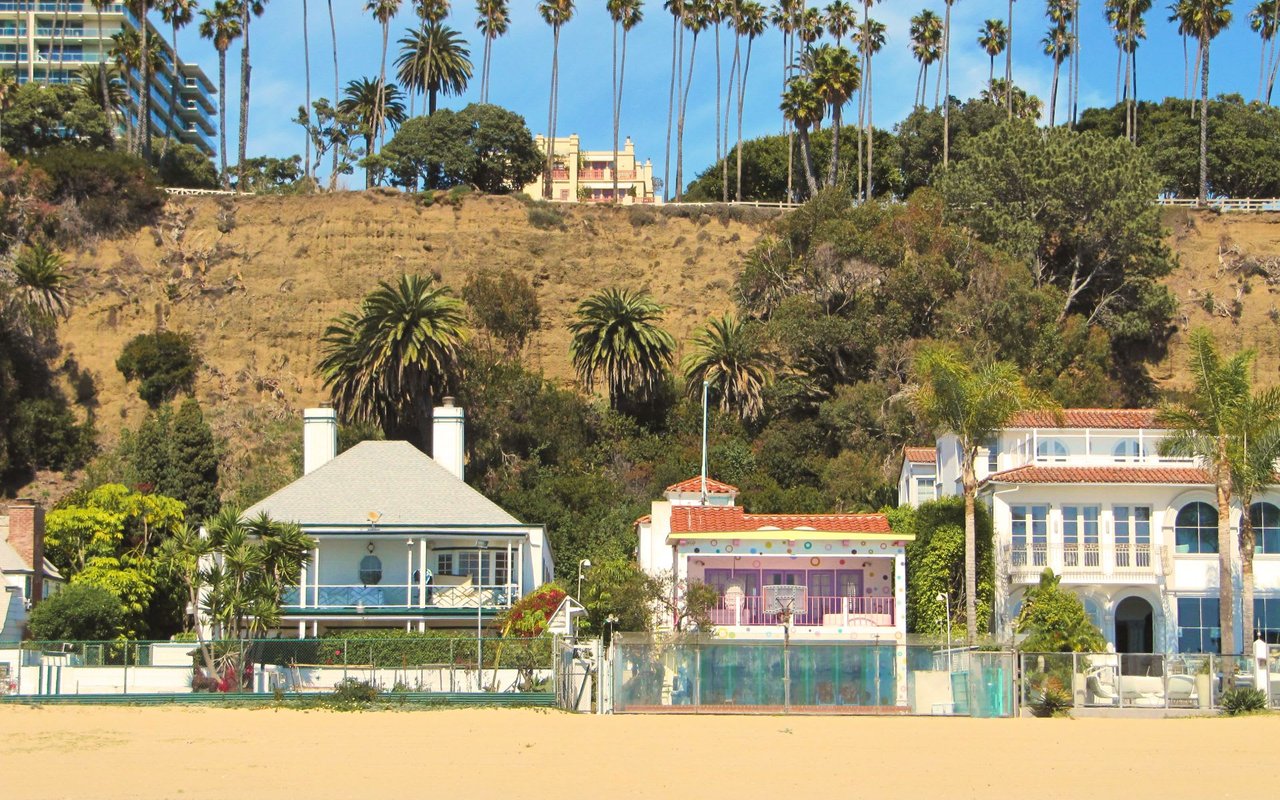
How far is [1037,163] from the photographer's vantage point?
224 feet

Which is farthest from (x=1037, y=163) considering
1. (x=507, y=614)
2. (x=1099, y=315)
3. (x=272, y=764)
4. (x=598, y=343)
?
(x=272, y=764)

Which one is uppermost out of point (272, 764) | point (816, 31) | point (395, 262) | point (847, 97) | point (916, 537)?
point (816, 31)

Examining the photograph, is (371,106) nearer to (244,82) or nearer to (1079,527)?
(244,82)

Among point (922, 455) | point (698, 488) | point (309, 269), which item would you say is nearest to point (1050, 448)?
point (922, 455)

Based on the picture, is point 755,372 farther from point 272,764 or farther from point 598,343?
point 272,764

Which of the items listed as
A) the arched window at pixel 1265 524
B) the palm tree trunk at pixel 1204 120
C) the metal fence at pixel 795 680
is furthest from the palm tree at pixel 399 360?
the palm tree trunk at pixel 1204 120

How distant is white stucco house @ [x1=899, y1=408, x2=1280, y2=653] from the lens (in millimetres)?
42906

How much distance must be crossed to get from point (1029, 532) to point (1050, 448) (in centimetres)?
295

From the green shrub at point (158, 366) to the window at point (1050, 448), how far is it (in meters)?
39.7

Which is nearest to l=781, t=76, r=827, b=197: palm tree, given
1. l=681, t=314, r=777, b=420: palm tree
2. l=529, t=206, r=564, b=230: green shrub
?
l=529, t=206, r=564, b=230: green shrub

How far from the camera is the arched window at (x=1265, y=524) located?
43406 mm

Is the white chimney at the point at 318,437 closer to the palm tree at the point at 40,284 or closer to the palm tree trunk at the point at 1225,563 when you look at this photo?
the palm tree at the point at 40,284

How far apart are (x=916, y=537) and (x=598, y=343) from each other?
793 inches

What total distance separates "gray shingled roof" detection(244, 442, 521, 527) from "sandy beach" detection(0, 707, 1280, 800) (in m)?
13.7
